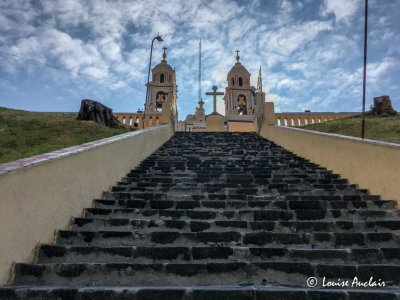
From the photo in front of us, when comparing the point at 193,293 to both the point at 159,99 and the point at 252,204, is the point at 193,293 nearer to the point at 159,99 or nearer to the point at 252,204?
the point at 252,204

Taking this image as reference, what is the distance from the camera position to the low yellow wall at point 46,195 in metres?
2.51

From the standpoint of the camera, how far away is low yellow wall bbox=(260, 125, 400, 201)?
4055 mm

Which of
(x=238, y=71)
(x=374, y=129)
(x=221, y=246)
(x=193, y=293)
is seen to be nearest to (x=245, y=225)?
(x=221, y=246)

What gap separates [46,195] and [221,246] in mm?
2099

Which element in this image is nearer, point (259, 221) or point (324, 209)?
point (259, 221)

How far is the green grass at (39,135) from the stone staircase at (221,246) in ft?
12.1

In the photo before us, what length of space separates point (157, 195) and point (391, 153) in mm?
3717

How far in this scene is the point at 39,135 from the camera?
8781 mm

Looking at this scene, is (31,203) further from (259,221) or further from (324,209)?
(324,209)

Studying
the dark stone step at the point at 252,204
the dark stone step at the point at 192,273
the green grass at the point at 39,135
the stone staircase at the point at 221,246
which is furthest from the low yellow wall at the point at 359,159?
the green grass at the point at 39,135

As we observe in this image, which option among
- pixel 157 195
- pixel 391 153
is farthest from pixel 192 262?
pixel 391 153

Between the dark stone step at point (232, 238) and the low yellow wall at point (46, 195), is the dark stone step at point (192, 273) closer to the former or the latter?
the low yellow wall at point (46, 195)

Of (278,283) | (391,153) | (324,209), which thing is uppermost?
(391,153)

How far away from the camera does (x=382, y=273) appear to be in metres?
2.54
